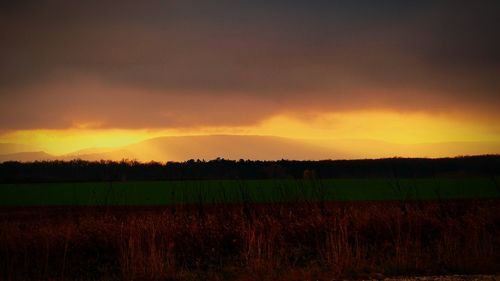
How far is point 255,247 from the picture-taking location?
1808 cm

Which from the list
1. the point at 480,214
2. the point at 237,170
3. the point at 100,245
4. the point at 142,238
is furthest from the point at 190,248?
the point at 237,170

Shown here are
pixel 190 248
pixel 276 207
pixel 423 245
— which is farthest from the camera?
pixel 276 207

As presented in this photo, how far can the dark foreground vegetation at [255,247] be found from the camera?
1644cm

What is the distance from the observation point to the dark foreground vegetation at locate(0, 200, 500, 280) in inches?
647

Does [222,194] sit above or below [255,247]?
above

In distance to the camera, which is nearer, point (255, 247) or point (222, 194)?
point (255, 247)

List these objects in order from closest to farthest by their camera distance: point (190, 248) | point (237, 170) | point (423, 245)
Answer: point (190, 248) < point (423, 245) < point (237, 170)

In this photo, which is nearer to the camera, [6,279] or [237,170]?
[6,279]

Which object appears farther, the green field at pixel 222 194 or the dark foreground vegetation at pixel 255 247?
the green field at pixel 222 194

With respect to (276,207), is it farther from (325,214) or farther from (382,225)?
(382,225)

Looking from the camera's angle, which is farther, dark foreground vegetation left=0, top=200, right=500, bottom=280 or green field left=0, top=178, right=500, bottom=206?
green field left=0, top=178, right=500, bottom=206

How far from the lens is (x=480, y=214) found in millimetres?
23062

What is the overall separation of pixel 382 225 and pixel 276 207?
5.36 meters

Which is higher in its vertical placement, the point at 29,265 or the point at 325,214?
the point at 325,214
